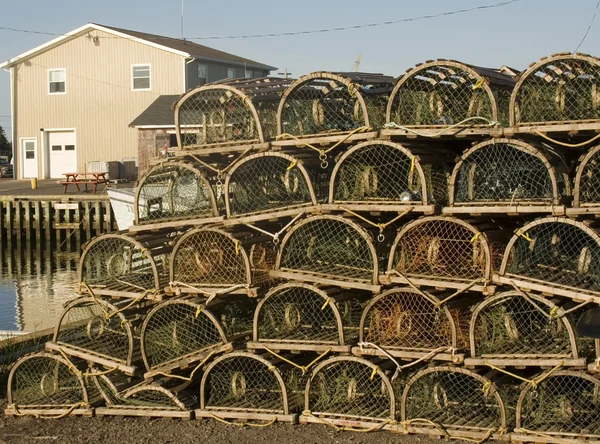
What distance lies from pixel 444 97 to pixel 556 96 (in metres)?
0.87

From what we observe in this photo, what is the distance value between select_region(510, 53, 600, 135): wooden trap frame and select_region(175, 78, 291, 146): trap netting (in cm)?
193

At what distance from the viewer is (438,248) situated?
6094mm

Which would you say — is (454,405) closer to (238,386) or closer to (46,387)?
(238,386)

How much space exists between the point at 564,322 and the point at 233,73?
28.6 m

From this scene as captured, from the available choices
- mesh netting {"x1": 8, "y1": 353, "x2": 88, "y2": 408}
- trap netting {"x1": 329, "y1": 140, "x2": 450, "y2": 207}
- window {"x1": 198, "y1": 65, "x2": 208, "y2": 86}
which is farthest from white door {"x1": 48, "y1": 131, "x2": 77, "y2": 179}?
trap netting {"x1": 329, "y1": 140, "x2": 450, "y2": 207}

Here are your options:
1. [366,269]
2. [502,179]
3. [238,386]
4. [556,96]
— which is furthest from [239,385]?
[556,96]

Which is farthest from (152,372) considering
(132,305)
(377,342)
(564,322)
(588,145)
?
(588,145)

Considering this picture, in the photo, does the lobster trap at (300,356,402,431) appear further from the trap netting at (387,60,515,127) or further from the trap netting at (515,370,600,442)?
the trap netting at (387,60,515,127)

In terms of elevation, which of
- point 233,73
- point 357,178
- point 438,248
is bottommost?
point 438,248

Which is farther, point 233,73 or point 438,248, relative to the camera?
point 233,73

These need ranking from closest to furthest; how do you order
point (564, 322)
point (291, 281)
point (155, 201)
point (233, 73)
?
point (564, 322)
point (291, 281)
point (155, 201)
point (233, 73)

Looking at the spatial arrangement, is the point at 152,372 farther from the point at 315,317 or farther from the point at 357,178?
the point at 357,178

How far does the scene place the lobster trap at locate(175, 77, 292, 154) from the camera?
6.86 m

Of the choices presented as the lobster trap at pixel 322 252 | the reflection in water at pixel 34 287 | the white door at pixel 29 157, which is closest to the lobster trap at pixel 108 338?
the lobster trap at pixel 322 252
